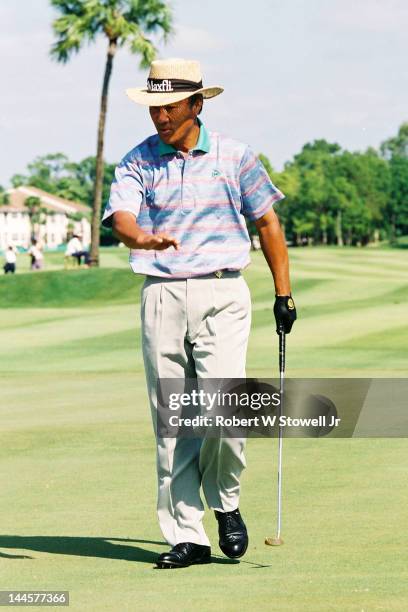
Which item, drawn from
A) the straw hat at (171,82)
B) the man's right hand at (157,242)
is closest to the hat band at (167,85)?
the straw hat at (171,82)

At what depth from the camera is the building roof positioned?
18488 cm

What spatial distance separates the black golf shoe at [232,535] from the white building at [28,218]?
570 ft

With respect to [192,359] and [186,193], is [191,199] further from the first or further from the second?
[192,359]

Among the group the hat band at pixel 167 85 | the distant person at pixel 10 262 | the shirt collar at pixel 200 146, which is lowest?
the distant person at pixel 10 262

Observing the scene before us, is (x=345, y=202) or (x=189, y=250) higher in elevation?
(x=189, y=250)

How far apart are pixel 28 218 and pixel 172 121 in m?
184

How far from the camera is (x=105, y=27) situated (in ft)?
161

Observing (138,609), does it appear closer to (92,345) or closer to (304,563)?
(304,563)

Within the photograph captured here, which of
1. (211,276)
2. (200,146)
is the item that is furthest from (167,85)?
(211,276)

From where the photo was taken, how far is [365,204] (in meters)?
159

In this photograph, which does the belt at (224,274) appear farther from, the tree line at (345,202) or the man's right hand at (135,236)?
the tree line at (345,202)

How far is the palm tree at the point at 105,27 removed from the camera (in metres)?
48.8

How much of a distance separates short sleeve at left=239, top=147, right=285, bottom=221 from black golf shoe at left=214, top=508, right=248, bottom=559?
1.33 metres

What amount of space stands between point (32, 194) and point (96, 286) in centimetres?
15367
